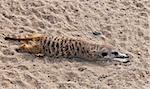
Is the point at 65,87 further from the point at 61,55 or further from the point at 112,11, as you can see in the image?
the point at 112,11

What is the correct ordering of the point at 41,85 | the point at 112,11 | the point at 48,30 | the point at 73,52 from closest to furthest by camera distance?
the point at 41,85
the point at 73,52
the point at 48,30
the point at 112,11

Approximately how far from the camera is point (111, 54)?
461 cm

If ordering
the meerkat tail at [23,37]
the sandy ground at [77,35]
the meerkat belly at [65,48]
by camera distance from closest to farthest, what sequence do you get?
1. the sandy ground at [77,35]
2. the meerkat belly at [65,48]
3. the meerkat tail at [23,37]

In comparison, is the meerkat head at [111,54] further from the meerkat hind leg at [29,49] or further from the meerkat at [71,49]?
the meerkat hind leg at [29,49]

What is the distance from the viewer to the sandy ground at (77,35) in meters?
4.29

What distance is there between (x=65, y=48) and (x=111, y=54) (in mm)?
488

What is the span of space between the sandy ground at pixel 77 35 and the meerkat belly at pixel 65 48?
80 mm

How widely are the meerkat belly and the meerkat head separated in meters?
0.13

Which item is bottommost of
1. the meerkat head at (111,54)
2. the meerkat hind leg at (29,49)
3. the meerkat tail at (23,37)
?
the meerkat head at (111,54)

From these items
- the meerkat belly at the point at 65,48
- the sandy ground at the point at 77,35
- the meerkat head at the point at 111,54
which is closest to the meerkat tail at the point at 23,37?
the sandy ground at the point at 77,35

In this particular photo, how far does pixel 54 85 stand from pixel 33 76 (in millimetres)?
235

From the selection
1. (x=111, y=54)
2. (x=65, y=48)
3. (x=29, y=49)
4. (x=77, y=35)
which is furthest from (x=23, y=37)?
(x=111, y=54)

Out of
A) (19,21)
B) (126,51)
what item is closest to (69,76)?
(126,51)

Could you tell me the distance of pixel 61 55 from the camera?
4.60m
